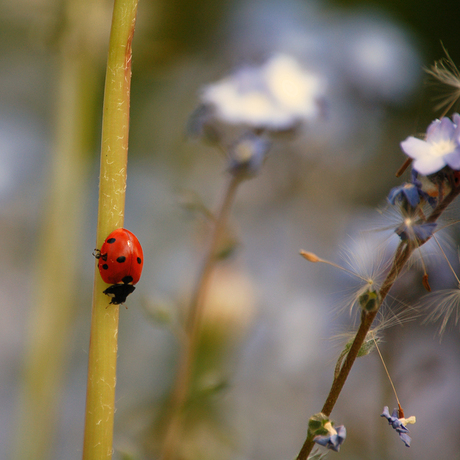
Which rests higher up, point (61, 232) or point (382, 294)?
point (382, 294)

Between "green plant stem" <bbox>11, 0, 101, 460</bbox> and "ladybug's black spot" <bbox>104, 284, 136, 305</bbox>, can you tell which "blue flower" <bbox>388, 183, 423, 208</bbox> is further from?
"green plant stem" <bbox>11, 0, 101, 460</bbox>

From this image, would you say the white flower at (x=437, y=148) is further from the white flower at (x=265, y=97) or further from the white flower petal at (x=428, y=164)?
the white flower at (x=265, y=97)

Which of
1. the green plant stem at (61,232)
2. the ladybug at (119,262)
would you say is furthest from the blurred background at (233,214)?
the ladybug at (119,262)

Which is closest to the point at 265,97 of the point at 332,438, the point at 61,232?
the point at 61,232

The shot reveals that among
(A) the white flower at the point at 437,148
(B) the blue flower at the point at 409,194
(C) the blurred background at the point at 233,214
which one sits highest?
(A) the white flower at the point at 437,148

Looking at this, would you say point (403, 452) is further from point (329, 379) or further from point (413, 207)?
point (413, 207)

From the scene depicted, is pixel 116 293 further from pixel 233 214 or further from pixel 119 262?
pixel 233 214

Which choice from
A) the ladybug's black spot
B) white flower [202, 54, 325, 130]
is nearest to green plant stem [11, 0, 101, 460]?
white flower [202, 54, 325, 130]
